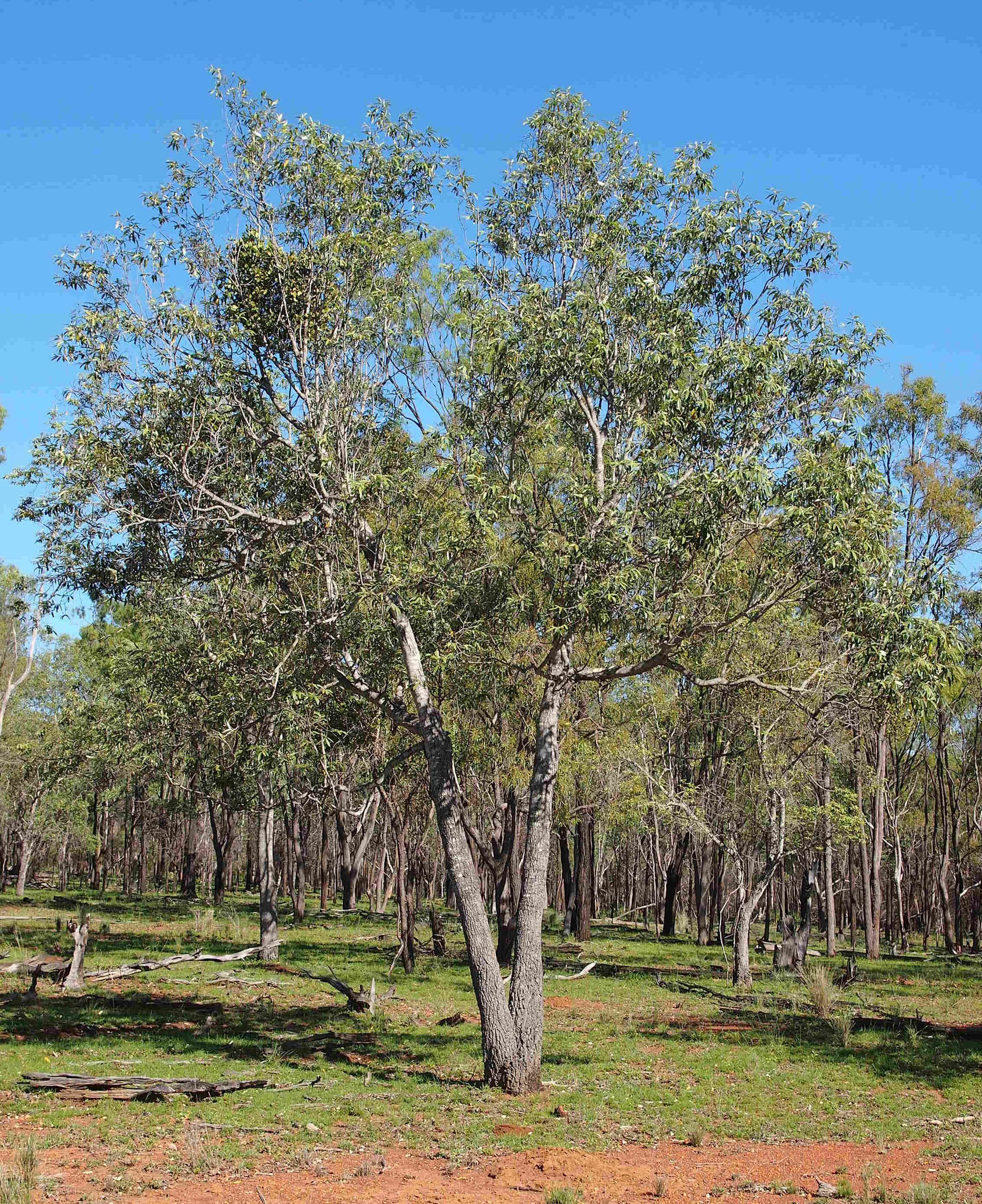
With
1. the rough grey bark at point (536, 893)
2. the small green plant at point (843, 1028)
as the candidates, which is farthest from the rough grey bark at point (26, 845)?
the rough grey bark at point (536, 893)

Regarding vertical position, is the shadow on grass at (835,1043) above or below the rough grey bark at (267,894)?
below

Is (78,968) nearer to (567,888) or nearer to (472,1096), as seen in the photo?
(472,1096)

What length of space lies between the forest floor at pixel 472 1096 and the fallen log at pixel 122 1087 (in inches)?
6.1

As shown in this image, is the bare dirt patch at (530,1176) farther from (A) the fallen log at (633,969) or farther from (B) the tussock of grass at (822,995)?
(A) the fallen log at (633,969)

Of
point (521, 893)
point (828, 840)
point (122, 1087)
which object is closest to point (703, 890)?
point (828, 840)

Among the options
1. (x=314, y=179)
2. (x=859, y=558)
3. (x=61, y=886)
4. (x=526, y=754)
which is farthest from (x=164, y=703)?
(x=61, y=886)

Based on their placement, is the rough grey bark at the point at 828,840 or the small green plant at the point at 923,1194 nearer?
the small green plant at the point at 923,1194

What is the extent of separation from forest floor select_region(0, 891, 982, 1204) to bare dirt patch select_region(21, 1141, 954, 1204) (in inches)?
1.4

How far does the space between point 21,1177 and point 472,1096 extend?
6.19 m

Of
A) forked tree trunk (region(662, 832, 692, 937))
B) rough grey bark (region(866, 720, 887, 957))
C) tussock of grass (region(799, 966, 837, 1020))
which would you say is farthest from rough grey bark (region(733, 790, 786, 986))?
forked tree trunk (region(662, 832, 692, 937))

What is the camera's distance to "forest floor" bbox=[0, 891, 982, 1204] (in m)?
10.2

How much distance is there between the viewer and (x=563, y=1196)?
31.1 feet

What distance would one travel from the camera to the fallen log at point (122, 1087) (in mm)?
12445

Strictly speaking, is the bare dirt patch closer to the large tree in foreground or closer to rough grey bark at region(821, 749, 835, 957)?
the large tree in foreground
